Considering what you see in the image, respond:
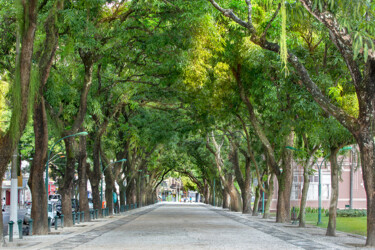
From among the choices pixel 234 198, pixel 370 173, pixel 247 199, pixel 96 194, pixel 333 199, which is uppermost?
pixel 370 173

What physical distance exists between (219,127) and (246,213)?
9.62 meters

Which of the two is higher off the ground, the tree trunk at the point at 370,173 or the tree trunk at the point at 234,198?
the tree trunk at the point at 370,173

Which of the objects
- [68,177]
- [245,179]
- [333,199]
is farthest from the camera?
[245,179]

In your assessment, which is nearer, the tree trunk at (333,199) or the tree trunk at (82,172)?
the tree trunk at (333,199)

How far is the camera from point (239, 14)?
783 inches

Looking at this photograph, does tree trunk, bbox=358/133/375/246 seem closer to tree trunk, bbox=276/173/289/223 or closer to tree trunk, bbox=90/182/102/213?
tree trunk, bbox=276/173/289/223

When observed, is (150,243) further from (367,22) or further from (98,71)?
(98,71)

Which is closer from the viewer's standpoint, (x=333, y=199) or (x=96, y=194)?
(x=333, y=199)

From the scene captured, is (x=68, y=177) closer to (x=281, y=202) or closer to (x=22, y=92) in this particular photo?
(x=22, y=92)

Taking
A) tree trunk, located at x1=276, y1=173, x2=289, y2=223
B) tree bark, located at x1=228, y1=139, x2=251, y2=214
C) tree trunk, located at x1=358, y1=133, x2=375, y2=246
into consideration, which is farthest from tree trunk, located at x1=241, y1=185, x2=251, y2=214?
tree trunk, located at x1=358, y1=133, x2=375, y2=246

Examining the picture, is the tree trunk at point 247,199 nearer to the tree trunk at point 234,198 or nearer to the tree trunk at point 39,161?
the tree trunk at point 234,198

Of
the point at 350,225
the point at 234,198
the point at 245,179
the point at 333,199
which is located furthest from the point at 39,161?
the point at 234,198

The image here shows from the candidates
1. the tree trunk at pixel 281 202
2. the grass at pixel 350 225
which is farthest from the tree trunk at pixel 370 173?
the tree trunk at pixel 281 202

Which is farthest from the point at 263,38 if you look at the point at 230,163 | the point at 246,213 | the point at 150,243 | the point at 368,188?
the point at 230,163
